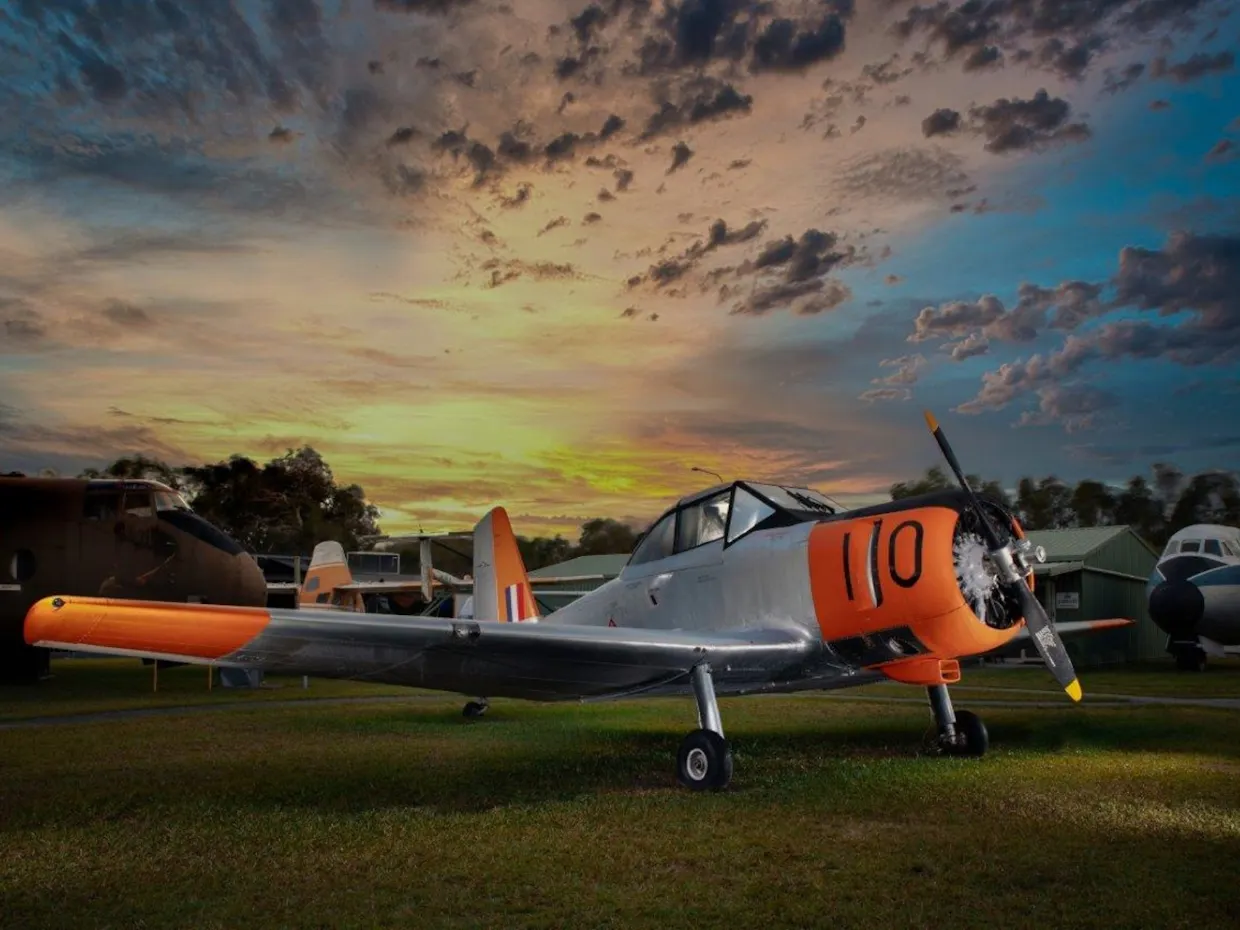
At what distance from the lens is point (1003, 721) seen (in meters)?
14.3

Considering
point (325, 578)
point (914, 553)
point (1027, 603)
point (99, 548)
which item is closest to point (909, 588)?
point (914, 553)

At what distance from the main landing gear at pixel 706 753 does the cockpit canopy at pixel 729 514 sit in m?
1.70

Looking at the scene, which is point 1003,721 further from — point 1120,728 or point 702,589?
point 702,589

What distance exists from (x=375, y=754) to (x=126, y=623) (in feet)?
15.9

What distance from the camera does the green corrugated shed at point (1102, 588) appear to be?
106 ft

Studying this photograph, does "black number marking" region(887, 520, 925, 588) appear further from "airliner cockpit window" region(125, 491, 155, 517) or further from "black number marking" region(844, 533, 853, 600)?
"airliner cockpit window" region(125, 491, 155, 517)

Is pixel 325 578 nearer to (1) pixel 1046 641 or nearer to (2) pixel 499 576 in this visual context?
(2) pixel 499 576

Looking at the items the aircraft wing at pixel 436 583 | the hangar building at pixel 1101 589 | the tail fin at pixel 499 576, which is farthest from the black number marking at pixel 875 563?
the hangar building at pixel 1101 589

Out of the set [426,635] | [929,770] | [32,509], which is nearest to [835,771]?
[929,770]

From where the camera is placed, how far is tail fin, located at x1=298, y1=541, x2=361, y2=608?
33750mm

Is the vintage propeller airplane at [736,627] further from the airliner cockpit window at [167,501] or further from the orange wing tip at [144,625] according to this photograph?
the airliner cockpit window at [167,501]

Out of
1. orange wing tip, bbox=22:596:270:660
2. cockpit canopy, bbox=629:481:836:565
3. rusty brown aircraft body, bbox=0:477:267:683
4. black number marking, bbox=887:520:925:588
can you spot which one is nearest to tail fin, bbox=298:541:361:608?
rusty brown aircraft body, bbox=0:477:267:683

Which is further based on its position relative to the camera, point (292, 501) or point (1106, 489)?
point (292, 501)

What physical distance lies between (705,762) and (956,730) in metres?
3.63
